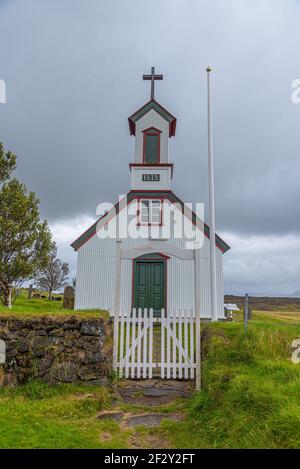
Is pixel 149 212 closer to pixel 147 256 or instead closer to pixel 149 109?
pixel 147 256

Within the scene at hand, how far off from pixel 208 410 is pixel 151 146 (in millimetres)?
14615

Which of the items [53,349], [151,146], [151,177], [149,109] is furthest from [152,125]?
[53,349]

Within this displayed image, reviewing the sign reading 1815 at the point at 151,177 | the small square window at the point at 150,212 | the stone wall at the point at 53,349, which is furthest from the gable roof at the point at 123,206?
the stone wall at the point at 53,349

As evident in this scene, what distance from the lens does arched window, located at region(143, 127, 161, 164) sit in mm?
17656

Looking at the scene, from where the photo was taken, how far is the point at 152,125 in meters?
18.1

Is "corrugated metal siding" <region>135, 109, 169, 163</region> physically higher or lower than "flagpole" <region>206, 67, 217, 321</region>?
higher

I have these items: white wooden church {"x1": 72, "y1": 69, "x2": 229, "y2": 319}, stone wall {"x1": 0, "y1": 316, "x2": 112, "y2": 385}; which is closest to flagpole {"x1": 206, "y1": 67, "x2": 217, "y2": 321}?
white wooden church {"x1": 72, "y1": 69, "x2": 229, "y2": 319}

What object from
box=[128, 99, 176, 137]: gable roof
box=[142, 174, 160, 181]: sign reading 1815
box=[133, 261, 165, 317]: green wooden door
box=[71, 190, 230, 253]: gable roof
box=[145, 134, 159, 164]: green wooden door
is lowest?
box=[133, 261, 165, 317]: green wooden door

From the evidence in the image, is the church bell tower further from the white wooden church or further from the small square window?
the small square window

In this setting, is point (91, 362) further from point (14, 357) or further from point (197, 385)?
point (197, 385)

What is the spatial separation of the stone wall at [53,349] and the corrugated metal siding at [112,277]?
8884 millimetres

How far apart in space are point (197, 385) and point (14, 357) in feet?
12.2

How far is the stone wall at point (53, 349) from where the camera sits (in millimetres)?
6520

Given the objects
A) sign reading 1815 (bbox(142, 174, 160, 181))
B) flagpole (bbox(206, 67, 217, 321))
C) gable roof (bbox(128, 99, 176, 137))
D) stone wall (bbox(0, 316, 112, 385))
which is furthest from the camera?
gable roof (bbox(128, 99, 176, 137))
